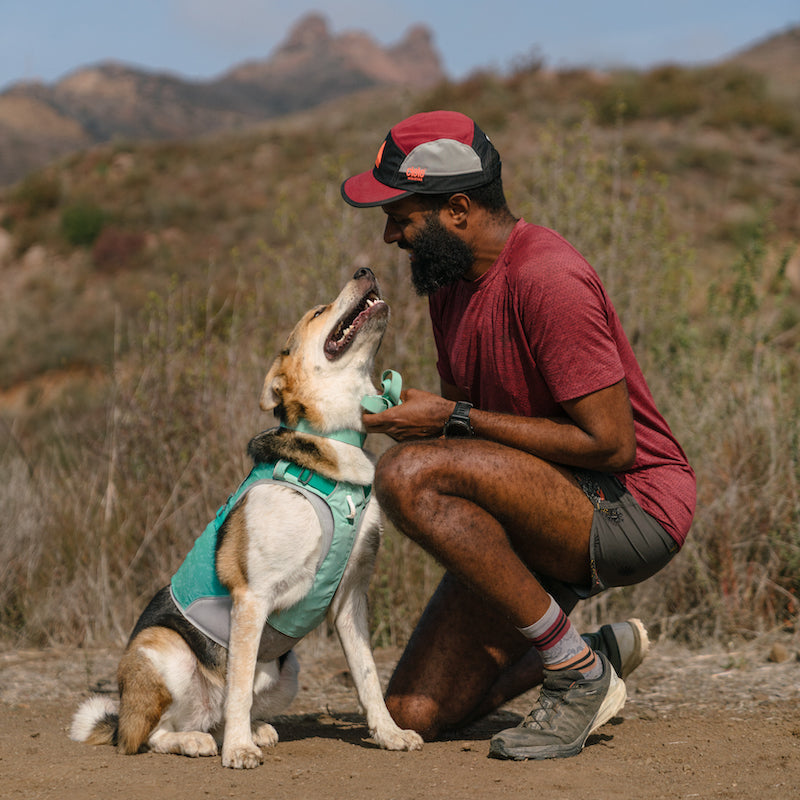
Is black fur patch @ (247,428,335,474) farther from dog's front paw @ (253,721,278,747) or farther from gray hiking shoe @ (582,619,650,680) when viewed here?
gray hiking shoe @ (582,619,650,680)

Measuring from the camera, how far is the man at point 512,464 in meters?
3.28

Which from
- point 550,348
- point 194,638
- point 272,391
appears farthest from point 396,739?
point 550,348

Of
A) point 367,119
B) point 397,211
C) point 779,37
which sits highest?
point 779,37

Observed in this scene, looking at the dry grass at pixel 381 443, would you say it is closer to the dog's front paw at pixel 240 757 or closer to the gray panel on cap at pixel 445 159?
the dog's front paw at pixel 240 757

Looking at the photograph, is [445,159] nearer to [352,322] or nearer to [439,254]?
[439,254]

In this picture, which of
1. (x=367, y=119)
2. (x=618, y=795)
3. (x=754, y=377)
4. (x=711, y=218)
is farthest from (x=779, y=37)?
(x=618, y=795)

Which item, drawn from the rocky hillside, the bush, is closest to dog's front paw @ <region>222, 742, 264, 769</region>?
the bush

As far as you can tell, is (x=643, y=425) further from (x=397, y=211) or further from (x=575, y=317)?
(x=397, y=211)

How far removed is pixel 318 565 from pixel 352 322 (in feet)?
3.48

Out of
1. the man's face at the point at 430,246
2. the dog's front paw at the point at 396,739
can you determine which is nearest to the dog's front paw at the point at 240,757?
the dog's front paw at the point at 396,739

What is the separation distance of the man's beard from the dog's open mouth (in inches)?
9.5

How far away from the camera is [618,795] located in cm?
281

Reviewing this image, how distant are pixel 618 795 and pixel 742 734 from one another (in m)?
1.01

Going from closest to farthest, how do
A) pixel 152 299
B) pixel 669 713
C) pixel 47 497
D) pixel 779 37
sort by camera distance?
pixel 669 713, pixel 47 497, pixel 152 299, pixel 779 37
